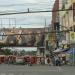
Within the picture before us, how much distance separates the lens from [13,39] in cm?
12650

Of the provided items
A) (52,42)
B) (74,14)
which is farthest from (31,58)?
(52,42)

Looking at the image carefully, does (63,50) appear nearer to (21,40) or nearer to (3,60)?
(3,60)

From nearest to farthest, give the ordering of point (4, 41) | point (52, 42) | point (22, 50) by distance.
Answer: point (52, 42)
point (22, 50)
point (4, 41)

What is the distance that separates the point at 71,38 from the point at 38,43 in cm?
5949

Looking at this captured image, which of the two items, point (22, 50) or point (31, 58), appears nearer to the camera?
point (31, 58)

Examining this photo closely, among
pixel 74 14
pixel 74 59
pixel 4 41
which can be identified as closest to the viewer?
pixel 74 59

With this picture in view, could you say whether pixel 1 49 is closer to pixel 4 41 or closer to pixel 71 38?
pixel 4 41

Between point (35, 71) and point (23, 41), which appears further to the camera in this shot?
point (23, 41)

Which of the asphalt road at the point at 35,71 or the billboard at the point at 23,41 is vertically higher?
the billboard at the point at 23,41

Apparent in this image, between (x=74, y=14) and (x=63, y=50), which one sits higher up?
(x=74, y=14)

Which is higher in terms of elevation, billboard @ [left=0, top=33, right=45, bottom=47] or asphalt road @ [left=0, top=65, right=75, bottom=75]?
billboard @ [left=0, top=33, right=45, bottom=47]

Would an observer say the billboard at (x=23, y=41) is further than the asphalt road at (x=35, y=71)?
Yes

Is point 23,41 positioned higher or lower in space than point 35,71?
higher

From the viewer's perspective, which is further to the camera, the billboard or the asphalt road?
the billboard
